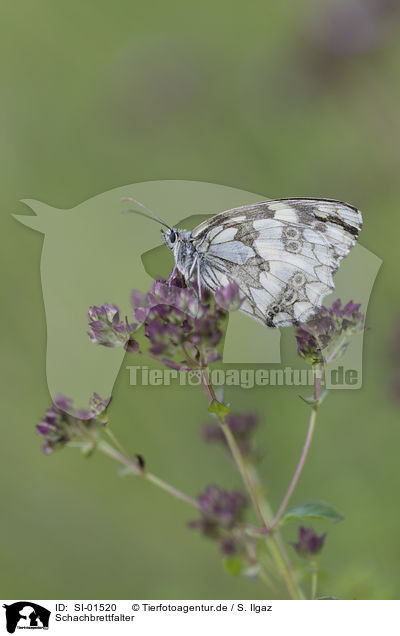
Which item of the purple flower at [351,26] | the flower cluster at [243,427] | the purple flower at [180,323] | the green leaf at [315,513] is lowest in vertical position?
the green leaf at [315,513]

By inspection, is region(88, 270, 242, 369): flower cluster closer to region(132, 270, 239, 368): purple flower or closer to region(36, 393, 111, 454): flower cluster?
region(132, 270, 239, 368): purple flower

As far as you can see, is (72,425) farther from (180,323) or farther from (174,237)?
(174,237)

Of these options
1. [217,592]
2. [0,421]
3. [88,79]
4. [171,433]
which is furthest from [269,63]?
[217,592]

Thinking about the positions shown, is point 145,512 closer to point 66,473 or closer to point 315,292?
point 66,473
